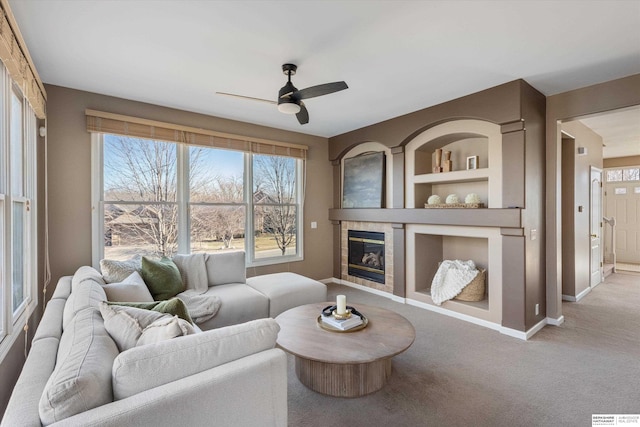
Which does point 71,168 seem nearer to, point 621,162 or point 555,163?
point 555,163

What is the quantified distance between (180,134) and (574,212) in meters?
5.58

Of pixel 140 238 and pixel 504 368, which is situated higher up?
pixel 140 238

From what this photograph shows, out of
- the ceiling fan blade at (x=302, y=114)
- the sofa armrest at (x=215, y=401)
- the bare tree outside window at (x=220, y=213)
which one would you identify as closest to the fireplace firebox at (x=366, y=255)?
the bare tree outside window at (x=220, y=213)

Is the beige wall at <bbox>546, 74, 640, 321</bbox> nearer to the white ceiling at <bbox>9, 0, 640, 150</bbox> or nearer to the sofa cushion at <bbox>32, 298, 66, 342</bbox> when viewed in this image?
the white ceiling at <bbox>9, 0, 640, 150</bbox>

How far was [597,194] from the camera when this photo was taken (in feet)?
16.8

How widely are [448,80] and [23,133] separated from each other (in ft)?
13.0

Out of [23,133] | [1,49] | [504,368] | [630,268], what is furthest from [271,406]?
[630,268]

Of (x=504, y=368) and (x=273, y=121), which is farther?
(x=273, y=121)

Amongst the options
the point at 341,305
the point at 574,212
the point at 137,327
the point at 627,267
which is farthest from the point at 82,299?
the point at 627,267

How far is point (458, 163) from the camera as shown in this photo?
165 inches

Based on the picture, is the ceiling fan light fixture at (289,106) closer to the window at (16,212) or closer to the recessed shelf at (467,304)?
the window at (16,212)

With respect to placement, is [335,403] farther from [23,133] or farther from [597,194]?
[597,194]

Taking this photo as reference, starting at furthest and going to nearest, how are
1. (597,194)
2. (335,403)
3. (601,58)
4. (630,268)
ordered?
(630,268) < (597,194) < (601,58) < (335,403)

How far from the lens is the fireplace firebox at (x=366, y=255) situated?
4770 mm
